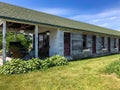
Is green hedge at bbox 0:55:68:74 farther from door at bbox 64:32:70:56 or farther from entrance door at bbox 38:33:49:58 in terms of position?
entrance door at bbox 38:33:49:58

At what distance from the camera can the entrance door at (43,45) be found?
47.9 feet

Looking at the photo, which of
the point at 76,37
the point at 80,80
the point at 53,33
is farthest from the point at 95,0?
the point at 80,80

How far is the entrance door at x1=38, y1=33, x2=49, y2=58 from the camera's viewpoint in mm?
14594

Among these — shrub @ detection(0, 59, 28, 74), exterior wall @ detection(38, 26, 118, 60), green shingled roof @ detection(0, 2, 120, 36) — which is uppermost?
green shingled roof @ detection(0, 2, 120, 36)

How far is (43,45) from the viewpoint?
15125 millimetres

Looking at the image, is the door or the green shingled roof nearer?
the green shingled roof

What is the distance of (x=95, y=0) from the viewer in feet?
62.2

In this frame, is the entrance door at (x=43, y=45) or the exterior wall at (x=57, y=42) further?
the entrance door at (x=43, y=45)

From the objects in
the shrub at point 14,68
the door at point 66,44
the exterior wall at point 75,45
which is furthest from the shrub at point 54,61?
the door at point 66,44

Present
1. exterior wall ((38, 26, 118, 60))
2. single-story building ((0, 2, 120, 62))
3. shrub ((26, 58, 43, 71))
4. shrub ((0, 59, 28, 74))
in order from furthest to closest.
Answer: exterior wall ((38, 26, 118, 60)) < single-story building ((0, 2, 120, 62)) < shrub ((26, 58, 43, 71)) < shrub ((0, 59, 28, 74))

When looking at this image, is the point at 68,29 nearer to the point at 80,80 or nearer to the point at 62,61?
the point at 62,61

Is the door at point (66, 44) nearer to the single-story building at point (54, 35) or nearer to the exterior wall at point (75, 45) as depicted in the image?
the single-story building at point (54, 35)

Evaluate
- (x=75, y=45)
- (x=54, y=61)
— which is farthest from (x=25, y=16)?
(x=75, y=45)

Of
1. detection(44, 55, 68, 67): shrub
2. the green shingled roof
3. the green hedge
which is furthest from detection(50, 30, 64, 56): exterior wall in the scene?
the green hedge
